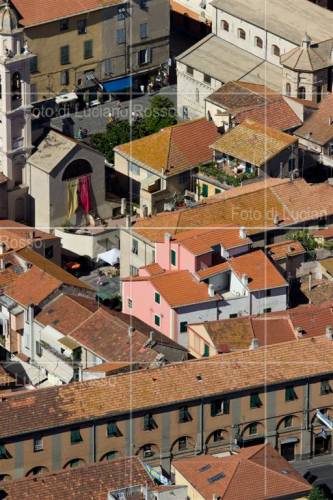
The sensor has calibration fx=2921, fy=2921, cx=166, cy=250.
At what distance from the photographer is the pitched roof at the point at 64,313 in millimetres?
168375

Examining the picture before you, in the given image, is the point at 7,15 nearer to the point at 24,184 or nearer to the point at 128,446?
the point at 24,184

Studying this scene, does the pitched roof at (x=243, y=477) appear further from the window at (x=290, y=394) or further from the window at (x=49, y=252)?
the window at (x=49, y=252)

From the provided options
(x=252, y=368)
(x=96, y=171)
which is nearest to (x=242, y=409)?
(x=252, y=368)

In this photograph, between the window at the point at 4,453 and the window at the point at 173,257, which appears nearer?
the window at the point at 4,453

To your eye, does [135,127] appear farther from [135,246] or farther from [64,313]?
[64,313]

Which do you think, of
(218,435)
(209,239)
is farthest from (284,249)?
(218,435)

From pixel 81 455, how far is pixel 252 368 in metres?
11.1

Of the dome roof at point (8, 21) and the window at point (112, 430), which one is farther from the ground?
the dome roof at point (8, 21)

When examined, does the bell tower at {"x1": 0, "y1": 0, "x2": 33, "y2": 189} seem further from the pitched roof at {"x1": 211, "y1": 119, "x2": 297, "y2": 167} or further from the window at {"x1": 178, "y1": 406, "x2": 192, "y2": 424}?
the window at {"x1": 178, "y1": 406, "x2": 192, "y2": 424}

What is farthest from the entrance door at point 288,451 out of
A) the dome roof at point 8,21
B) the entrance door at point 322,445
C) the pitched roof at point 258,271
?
the dome roof at point 8,21

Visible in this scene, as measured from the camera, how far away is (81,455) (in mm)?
159875

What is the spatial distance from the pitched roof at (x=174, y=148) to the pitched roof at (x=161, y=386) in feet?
83.9

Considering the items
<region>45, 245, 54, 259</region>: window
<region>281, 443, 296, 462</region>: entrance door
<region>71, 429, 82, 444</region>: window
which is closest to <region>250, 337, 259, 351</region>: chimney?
<region>281, 443, 296, 462</region>: entrance door

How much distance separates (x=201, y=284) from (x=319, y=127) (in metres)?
24.3
